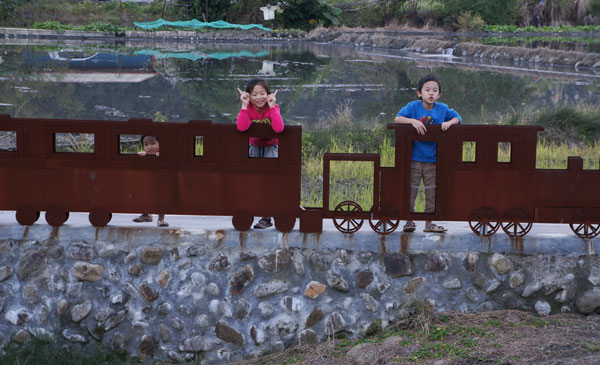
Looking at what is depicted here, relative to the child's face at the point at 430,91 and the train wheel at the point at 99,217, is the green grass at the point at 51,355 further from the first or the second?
the child's face at the point at 430,91

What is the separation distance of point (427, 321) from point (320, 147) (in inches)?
290

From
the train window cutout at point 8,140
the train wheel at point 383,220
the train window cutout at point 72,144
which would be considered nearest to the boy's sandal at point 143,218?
the train wheel at point 383,220

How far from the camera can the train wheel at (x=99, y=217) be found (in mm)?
5902

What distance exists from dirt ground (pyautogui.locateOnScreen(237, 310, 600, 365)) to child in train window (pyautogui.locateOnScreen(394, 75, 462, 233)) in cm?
76

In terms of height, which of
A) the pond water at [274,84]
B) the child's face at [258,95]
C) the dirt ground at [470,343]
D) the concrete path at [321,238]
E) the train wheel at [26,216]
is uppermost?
the pond water at [274,84]

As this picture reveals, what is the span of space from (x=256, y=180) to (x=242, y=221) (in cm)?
33

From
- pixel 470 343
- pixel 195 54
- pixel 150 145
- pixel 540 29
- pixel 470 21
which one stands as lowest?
pixel 470 343

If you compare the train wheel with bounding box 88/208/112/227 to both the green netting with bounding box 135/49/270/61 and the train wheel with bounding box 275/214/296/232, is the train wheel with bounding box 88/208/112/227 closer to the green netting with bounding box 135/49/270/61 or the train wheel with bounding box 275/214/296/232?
the train wheel with bounding box 275/214/296/232

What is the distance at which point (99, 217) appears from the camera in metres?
5.91

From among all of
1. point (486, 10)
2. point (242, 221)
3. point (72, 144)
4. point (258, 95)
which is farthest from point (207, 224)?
point (486, 10)

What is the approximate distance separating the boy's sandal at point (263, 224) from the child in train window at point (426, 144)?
1.04 m

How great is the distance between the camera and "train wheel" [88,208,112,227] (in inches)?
232

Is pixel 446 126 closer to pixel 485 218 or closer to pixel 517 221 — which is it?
pixel 485 218

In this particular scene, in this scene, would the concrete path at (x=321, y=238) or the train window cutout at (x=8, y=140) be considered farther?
the train window cutout at (x=8, y=140)
